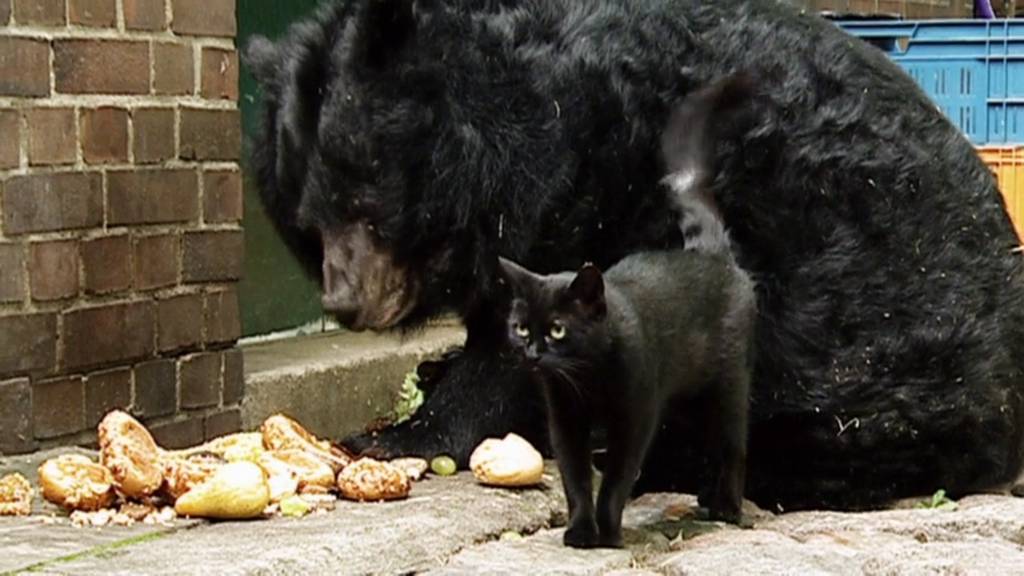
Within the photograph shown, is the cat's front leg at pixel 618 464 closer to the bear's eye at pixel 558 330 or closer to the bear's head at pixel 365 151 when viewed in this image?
the bear's eye at pixel 558 330

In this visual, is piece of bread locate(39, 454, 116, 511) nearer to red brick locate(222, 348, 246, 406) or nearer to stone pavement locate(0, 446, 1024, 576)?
stone pavement locate(0, 446, 1024, 576)

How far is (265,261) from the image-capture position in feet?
20.6

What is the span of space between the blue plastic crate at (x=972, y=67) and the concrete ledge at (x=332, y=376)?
205 centimetres

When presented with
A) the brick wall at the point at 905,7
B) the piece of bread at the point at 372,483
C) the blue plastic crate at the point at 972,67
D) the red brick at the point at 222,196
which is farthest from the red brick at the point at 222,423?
the brick wall at the point at 905,7

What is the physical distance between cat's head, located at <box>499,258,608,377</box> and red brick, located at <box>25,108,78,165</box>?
65.2 inches

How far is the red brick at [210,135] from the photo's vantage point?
514cm

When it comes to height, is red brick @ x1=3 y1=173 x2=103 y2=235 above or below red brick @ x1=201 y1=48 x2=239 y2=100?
below

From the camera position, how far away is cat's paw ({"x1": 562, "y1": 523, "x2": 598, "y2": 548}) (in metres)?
3.54

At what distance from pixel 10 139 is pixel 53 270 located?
0.36m

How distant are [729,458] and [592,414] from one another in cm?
47

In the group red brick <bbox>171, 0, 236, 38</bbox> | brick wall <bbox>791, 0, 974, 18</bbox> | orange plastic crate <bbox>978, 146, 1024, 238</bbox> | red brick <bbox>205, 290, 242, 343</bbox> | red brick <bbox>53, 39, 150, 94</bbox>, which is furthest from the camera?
brick wall <bbox>791, 0, 974, 18</bbox>

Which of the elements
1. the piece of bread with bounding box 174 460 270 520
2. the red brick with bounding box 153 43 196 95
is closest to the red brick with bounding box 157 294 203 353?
the red brick with bounding box 153 43 196 95

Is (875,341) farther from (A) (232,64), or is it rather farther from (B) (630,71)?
(A) (232,64)

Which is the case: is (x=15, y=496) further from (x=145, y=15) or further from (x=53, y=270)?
(x=145, y=15)
